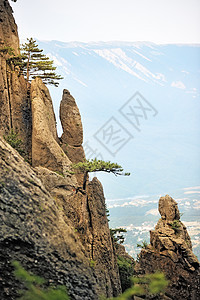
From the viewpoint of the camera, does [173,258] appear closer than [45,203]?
No

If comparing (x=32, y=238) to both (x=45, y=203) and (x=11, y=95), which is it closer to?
(x=45, y=203)

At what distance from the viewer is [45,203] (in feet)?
33.7

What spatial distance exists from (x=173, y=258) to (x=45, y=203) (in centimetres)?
1260

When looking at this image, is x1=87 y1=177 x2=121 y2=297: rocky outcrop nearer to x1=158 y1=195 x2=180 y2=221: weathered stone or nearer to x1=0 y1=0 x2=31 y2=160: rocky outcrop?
x1=0 y1=0 x2=31 y2=160: rocky outcrop

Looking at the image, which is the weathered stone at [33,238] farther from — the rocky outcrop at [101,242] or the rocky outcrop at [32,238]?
the rocky outcrop at [101,242]

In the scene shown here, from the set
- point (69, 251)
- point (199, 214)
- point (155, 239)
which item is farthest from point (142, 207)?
point (69, 251)

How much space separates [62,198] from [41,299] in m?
12.9

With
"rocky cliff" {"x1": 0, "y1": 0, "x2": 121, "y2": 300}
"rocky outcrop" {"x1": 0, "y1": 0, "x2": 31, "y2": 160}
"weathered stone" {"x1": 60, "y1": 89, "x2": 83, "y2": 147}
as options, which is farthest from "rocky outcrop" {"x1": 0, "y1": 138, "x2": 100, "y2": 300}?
"weathered stone" {"x1": 60, "y1": 89, "x2": 83, "y2": 147}

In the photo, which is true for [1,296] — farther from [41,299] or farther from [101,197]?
[101,197]

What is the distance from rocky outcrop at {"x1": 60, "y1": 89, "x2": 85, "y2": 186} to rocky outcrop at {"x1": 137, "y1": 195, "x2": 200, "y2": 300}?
8.91 metres

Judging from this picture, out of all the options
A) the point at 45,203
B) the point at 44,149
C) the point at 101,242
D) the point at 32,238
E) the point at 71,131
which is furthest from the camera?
the point at 71,131

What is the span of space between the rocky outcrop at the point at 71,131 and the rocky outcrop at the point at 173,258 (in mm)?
8906

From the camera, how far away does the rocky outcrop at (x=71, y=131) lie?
2542cm

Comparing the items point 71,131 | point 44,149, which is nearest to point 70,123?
point 71,131
